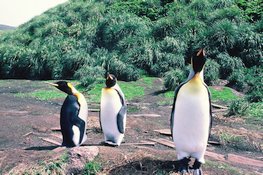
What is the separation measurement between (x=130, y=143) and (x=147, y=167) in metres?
1.54

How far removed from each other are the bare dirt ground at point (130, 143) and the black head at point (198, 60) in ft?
3.55

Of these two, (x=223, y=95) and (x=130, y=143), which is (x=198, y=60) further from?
(x=223, y=95)

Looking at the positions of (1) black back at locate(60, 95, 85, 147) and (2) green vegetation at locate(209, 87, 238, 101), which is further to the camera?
(2) green vegetation at locate(209, 87, 238, 101)

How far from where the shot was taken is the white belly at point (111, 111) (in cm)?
518

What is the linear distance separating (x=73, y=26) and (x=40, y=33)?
1.90 metres

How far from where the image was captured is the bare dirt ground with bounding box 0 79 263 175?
414 centimetres

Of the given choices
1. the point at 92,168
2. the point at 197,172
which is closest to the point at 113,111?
the point at 92,168

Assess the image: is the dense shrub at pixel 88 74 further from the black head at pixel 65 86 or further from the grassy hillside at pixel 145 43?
the black head at pixel 65 86

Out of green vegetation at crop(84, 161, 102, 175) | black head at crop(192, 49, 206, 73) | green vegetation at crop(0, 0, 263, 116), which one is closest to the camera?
black head at crop(192, 49, 206, 73)

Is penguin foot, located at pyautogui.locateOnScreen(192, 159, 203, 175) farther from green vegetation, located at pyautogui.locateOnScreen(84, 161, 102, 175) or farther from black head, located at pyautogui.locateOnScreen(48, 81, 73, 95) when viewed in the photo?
black head, located at pyautogui.locateOnScreen(48, 81, 73, 95)

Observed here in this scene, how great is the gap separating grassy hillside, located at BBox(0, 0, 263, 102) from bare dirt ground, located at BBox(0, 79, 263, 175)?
121 inches

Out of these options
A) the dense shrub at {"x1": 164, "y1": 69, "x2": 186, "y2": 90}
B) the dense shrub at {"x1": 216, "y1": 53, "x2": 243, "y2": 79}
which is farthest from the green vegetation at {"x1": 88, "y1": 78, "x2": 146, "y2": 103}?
the dense shrub at {"x1": 216, "y1": 53, "x2": 243, "y2": 79}

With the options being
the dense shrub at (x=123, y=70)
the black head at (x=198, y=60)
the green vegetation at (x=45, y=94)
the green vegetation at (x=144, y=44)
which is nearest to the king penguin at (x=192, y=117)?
the black head at (x=198, y=60)

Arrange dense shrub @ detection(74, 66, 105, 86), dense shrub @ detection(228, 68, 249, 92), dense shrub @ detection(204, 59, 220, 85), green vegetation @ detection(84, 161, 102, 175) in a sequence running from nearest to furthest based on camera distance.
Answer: green vegetation @ detection(84, 161, 102, 175) → dense shrub @ detection(228, 68, 249, 92) → dense shrub @ detection(74, 66, 105, 86) → dense shrub @ detection(204, 59, 220, 85)
